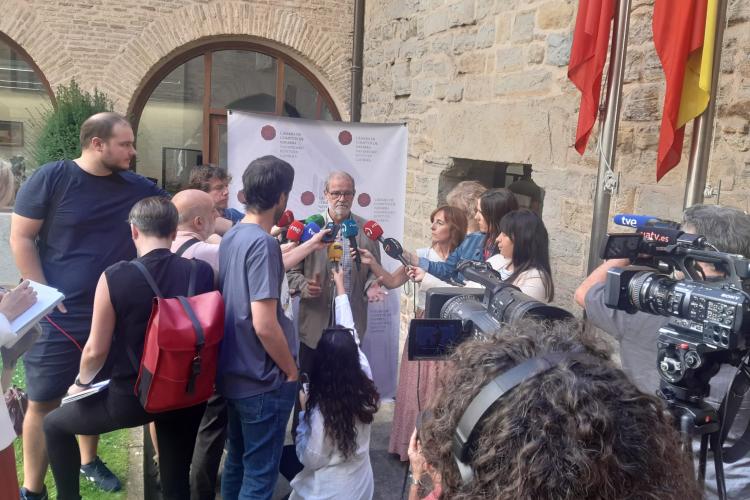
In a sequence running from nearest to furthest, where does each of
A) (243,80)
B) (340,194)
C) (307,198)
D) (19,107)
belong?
1. (340,194)
2. (307,198)
3. (19,107)
4. (243,80)

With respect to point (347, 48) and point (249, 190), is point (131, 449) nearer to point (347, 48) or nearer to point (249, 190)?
point (249, 190)

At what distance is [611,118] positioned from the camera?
305 cm

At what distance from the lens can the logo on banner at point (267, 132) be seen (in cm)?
437

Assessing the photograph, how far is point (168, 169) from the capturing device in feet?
29.1

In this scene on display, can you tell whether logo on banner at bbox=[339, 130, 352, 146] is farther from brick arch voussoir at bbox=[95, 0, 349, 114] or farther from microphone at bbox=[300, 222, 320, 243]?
brick arch voussoir at bbox=[95, 0, 349, 114]

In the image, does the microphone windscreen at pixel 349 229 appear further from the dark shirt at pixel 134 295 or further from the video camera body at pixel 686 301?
the video camera body at pixel 686 301

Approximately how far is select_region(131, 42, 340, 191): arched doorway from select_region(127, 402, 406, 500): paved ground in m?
5.36

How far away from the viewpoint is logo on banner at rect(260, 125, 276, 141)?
437 cm

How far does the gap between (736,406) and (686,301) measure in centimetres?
37

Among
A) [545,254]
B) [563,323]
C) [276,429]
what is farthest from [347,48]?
[563,323]

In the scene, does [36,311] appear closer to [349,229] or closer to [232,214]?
[349,229]

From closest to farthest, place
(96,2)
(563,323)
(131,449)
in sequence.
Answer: (563,323) → (131,449) → (96,2)

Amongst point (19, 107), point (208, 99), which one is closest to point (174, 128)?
point (208, 99)

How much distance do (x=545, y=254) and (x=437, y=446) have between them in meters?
2.33
